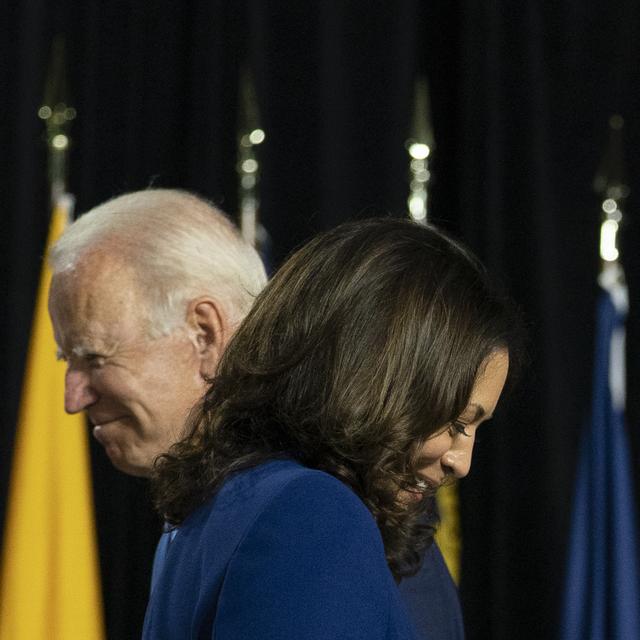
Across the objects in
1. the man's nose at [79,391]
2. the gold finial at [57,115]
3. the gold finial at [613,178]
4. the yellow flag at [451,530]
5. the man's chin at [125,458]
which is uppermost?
the gold finial at [57,115]

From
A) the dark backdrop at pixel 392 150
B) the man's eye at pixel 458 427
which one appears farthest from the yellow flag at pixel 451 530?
the man's eye at pixel 458 427

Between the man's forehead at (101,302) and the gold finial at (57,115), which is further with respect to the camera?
the gold finial at (57,115)

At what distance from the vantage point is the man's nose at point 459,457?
108 cm

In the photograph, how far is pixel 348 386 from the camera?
89cm

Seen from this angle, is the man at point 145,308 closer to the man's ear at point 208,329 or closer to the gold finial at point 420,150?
the man's ear at point 208,329

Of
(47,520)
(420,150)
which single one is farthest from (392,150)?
(47,520)

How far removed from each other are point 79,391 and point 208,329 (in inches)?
9.6

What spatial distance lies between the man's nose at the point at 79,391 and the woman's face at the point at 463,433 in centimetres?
72

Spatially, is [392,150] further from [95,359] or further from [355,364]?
[355,364]

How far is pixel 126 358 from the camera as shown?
163 cm

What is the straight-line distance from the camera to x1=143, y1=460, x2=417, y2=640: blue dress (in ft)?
2.61

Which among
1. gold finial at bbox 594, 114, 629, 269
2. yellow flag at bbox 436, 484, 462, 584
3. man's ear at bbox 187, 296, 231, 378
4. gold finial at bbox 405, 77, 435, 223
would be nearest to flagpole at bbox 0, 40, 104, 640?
yellow flag at bbox 436, 484, 462, 584

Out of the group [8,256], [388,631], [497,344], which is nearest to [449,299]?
[497,344]

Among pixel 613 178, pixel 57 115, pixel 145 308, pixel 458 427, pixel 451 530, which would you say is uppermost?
pixel 57 115
